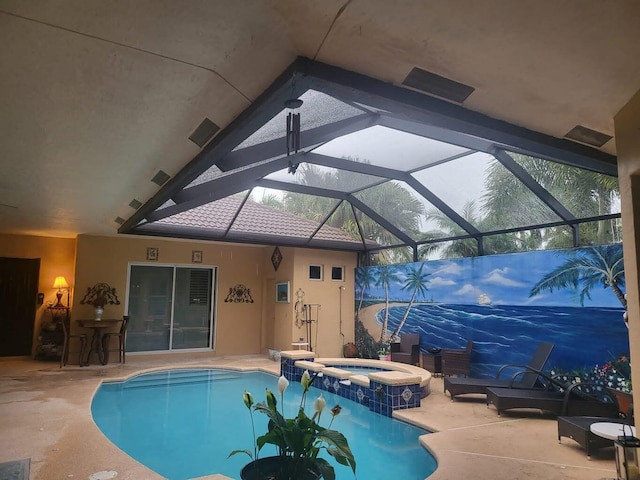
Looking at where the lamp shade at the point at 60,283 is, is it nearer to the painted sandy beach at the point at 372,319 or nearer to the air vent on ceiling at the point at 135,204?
the air vent on ceiling at the point at 135,204

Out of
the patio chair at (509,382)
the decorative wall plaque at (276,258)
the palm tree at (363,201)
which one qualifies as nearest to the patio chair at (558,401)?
the patio chair at (509,382)

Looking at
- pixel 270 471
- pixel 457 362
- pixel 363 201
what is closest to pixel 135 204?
pixel 363 201

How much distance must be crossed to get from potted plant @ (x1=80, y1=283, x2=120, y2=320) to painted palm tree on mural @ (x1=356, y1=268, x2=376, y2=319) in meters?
6.10

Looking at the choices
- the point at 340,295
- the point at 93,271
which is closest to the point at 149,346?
the point at 93,271

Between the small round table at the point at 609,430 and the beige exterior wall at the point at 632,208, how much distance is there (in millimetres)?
1508

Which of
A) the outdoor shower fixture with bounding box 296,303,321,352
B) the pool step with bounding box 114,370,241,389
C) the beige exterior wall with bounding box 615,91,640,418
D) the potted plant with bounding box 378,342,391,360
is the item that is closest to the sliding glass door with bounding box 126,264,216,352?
the pool step with bounding box 114,370,241,389

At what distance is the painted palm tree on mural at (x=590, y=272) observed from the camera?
6289mm

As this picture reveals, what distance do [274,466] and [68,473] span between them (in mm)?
2446

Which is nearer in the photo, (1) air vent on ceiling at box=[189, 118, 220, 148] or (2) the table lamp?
(1) air vent on ceiling at box=[189, 118, 220, 148]

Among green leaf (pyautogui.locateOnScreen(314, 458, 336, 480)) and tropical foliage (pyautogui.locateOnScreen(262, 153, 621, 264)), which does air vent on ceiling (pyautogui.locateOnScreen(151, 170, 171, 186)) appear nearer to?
tropical foliage (pyautogui.locateOnScreen(262, 153, 621, 264))

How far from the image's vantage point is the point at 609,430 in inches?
159

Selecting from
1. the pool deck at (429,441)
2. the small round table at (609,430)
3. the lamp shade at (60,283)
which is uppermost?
the lamp shade at (60,283)

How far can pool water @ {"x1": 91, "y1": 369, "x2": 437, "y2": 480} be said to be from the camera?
448 cm

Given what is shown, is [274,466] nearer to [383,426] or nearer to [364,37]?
[364,37]
